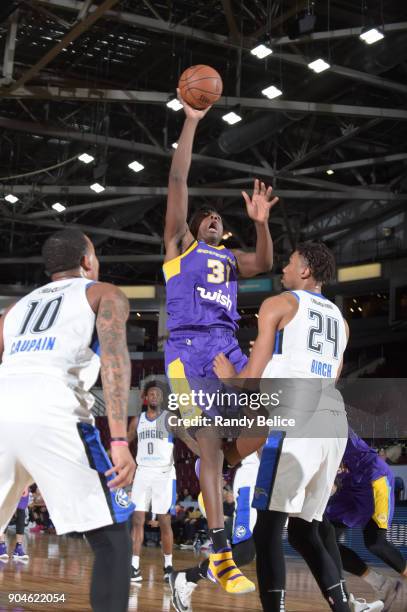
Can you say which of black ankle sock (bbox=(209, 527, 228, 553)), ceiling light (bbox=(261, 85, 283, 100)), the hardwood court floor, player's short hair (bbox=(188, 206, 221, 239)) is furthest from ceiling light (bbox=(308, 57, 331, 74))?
black ankle sock (bbox=(209, 527, 228, 553))

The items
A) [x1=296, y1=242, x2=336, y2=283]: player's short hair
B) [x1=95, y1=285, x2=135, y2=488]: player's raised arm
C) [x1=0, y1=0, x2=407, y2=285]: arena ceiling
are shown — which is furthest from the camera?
[x1=0, y1=0, x2=407, y2=285]: arena ceiling

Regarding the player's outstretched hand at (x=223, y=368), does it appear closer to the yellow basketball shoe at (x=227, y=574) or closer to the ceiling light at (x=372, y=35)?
the yellow basketball shoe at (x=227, y=574)

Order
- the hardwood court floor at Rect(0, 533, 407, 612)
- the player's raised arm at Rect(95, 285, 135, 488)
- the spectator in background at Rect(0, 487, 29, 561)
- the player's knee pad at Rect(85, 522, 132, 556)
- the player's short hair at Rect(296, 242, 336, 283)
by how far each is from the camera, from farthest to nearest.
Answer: the spectator in background at Rect(0, 487, 29, 561)
the hardwood court floor at Rect(0, 533, 407, 612)
the player's short hair at Rect(296, 242, 336, 283)
the player's raised arm at Rect(95, 285, 135, 488)
the player's knee pad at Rect(85, 522, 132, 556)

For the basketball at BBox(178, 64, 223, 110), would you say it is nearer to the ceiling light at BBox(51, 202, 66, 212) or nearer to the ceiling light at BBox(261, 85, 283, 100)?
the ceiling light at BBox(261, 85, 283, 100)

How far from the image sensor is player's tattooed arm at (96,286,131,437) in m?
3.20

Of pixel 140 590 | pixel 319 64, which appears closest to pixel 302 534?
pixel 140 590

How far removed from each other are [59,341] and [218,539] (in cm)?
174

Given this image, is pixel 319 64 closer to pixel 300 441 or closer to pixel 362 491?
pixel 362 491

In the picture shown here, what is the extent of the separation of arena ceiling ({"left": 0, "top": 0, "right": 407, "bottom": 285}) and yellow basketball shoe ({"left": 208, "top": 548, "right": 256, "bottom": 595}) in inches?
360

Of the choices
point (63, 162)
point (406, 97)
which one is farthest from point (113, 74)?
point (406, 97)

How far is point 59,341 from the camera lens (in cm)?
326

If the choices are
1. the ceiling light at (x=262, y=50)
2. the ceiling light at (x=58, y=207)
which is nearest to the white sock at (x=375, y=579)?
the ceiling light at (x=262, y=50)

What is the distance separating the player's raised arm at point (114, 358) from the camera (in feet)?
10.5

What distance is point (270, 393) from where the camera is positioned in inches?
176
